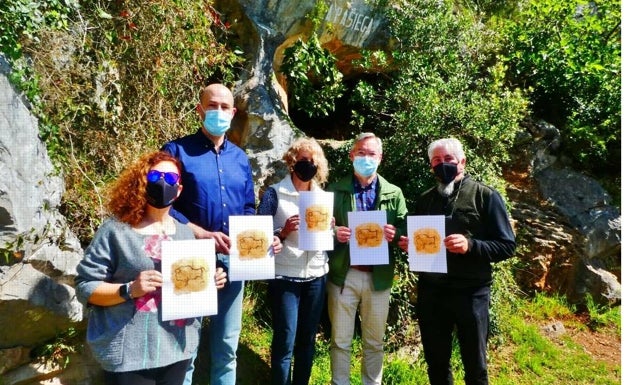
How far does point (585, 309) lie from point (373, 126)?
4402mm

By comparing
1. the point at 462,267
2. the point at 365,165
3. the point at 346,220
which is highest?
the point at 365,165

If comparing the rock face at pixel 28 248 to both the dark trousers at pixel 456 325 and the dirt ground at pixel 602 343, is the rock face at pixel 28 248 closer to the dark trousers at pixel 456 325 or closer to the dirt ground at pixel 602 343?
the dark trousers at pixel 456 325

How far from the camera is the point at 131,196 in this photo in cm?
239

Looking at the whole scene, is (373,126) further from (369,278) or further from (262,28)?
(369,278)

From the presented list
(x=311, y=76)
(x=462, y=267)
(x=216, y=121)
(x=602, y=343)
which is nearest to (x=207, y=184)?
(x=216, y=121)

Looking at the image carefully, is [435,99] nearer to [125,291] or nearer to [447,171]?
[447,171]

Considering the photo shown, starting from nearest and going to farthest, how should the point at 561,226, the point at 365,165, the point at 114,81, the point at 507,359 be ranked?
the point at 365,165, the point at 114,81, the point at 507,359, the point at 561,226

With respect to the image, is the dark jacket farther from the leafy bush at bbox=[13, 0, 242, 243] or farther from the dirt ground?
the dirt ground

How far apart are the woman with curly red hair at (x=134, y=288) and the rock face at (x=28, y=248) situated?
1.19m

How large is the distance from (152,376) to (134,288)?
54 cm

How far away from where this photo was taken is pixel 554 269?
7078mm

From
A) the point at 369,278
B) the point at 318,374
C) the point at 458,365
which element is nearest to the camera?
the point at 369,278

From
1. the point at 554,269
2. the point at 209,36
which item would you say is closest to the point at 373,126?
the point at 209,36

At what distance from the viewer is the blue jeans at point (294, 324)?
3.40 meters
